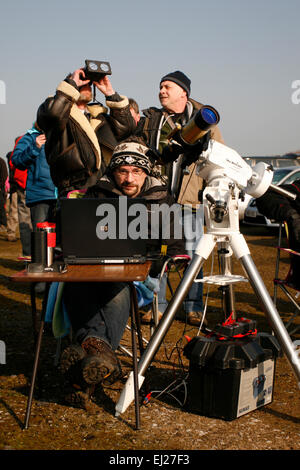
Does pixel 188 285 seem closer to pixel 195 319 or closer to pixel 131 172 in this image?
pixel 131 172

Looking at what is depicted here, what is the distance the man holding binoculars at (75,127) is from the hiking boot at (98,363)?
125cm

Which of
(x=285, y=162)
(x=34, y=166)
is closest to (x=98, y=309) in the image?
(x=34, y=166)

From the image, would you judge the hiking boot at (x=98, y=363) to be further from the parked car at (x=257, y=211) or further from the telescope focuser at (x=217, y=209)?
the parked car at (x=257, y=211)

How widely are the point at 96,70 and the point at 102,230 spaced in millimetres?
1295

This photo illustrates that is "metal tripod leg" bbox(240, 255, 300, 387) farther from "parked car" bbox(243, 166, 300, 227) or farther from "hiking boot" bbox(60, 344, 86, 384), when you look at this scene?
"parked car" bbox(243, 166, 300, 227)

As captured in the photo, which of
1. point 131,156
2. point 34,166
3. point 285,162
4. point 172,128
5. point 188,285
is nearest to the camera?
point 188,285

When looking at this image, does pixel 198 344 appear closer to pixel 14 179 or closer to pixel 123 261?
pixel 123 261

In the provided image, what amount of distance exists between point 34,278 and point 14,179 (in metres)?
6.07

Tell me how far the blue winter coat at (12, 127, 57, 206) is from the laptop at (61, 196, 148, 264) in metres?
3.35

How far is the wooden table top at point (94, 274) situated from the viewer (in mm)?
2934

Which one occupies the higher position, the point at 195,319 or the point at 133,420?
the point at 195,319

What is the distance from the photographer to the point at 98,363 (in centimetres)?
310

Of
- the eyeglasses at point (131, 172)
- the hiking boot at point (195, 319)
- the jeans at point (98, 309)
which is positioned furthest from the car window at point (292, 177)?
the jeans at point (98, 309)

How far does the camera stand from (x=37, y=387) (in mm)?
3711
